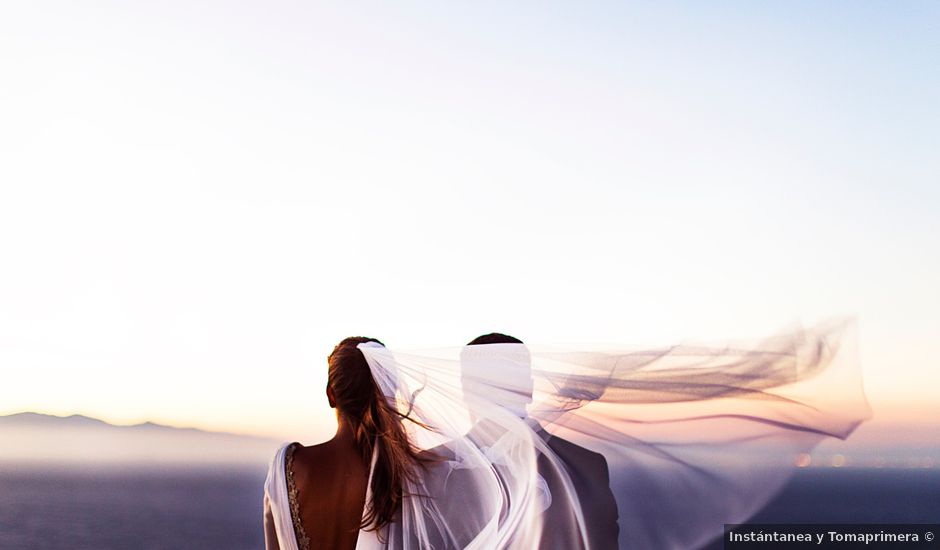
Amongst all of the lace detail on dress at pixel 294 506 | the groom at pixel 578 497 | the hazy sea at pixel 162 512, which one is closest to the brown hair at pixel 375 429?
the lace detail on dress at pixel 294 506

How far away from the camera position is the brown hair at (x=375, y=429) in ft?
13.6

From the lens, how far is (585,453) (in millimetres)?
4191

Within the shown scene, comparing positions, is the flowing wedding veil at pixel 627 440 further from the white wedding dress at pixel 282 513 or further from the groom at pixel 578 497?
the white wedding dress at pixel 282 513

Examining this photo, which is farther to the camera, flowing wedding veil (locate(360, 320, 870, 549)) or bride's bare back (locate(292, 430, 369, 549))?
bride's bare back (locate(292, 430, 369, 549))

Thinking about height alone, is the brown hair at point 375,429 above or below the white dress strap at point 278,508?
above

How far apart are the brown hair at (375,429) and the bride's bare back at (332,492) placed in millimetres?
53

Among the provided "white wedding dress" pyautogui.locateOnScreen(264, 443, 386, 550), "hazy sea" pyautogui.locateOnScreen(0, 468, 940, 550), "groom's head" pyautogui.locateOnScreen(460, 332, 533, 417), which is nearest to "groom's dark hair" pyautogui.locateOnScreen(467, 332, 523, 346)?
"groom's head" pyautogui.locateOnScreen(460, 332, 533, 417)

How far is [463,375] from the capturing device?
452 centimetres

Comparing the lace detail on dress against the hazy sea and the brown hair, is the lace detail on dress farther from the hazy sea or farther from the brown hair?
the hazy sea

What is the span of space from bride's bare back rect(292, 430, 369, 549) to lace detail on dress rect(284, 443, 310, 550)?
0.01 m

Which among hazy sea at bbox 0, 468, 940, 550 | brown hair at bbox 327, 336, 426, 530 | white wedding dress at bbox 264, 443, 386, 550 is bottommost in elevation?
hazy sea at bbox 0, 468, 940, 550

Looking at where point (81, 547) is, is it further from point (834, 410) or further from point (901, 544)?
point (901, 544)

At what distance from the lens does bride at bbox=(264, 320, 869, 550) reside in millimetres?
4012

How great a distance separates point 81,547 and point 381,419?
93.9 meters
